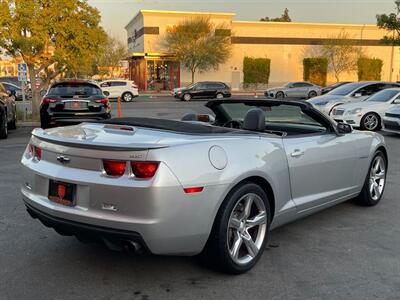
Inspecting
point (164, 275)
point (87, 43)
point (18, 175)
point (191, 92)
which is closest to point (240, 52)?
point (191, 92)

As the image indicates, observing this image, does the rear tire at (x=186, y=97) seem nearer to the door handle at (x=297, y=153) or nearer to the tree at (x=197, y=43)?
the tree at (x=197, y=43)

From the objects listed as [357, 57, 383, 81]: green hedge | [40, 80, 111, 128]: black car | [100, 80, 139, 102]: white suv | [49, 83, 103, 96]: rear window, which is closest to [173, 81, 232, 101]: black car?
[100, 80, 139, 102]: white suv

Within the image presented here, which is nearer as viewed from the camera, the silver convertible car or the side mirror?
the silver convertible car

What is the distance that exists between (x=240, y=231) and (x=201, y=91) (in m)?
32.1

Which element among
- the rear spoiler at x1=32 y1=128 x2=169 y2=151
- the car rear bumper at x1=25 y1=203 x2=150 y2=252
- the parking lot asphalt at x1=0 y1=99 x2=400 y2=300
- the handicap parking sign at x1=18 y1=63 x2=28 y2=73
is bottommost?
the parking lot asphalt at x1=0 y1=99 x2=400 y2=300

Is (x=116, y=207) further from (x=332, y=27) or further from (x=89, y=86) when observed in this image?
(x=332, y=27)

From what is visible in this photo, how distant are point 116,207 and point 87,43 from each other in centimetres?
1473

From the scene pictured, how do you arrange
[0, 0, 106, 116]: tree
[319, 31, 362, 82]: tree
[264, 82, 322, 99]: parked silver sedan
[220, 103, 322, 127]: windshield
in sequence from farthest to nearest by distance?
[319, 31, 362, 82]: tree
[264, 82, 322, 99]: parked silver sedan
[0, 0, 106, 116]: tree
[220, 103, 322, 127]: windshield

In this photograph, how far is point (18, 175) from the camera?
296 inches

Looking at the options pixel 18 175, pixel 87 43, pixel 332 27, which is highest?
pixel 332 27

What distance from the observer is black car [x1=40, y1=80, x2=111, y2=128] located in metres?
12.0

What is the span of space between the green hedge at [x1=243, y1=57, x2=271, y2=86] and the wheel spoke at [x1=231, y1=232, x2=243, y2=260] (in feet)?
162

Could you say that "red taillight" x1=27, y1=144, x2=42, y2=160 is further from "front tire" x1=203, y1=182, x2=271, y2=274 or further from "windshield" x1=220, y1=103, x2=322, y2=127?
"windshield" x1=220, y1=103, x2=322, y2=127

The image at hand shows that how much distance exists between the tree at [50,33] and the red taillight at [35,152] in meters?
12.8
